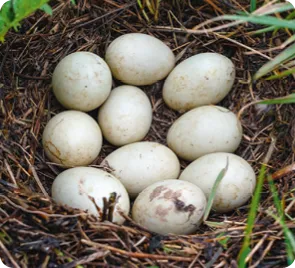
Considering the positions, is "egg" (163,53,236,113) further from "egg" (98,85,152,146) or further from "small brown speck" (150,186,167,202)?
"small brown speck" (150,186,167,202)

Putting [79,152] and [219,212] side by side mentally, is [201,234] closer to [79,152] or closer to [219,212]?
[219,212]

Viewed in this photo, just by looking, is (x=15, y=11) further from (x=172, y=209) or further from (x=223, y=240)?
(x=223, y=240)

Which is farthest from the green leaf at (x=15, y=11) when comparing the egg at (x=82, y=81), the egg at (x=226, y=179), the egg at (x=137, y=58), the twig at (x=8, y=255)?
the egg at (x=226, y=179)

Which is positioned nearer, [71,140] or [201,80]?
[71,140]

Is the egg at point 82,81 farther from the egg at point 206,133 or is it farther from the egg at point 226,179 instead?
the egg at point 226,179

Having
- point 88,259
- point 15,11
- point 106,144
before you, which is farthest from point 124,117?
point 88,259

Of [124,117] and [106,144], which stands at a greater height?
[124,117]

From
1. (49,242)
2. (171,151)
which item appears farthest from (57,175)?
(49,242)
